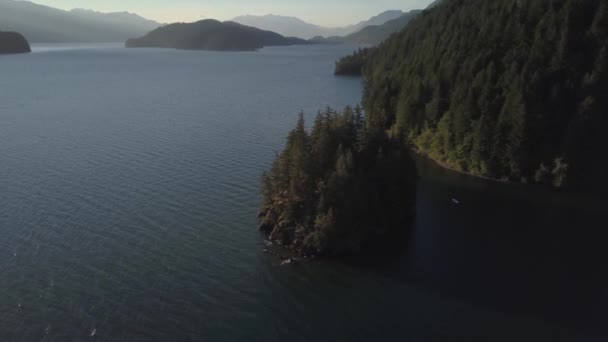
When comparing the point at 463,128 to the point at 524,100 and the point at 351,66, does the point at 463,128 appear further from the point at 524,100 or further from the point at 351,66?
the point at 351,66

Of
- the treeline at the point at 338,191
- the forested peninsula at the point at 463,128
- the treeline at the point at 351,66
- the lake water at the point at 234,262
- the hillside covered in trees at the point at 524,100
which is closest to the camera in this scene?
the lake water at the point at 234,262

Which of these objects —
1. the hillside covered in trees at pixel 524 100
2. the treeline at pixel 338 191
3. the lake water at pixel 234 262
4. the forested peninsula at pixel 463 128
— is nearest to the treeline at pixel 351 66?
the forested peninsula at pixel 463 128

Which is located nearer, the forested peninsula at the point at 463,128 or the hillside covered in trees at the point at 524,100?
the forested peninsula at the point at 463,128

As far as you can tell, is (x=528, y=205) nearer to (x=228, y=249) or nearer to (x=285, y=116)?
(x=228, y=249)

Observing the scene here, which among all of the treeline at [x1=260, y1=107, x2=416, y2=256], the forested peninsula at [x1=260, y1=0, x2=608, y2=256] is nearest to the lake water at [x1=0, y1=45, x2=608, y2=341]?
the treeline at [x1=260, y1=107, x2=416, y2=256]

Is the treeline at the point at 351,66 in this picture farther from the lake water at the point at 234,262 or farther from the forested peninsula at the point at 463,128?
the lake water at the point at 234,262

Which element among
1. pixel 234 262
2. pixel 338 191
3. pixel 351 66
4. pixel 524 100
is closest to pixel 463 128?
pixel 524 100
